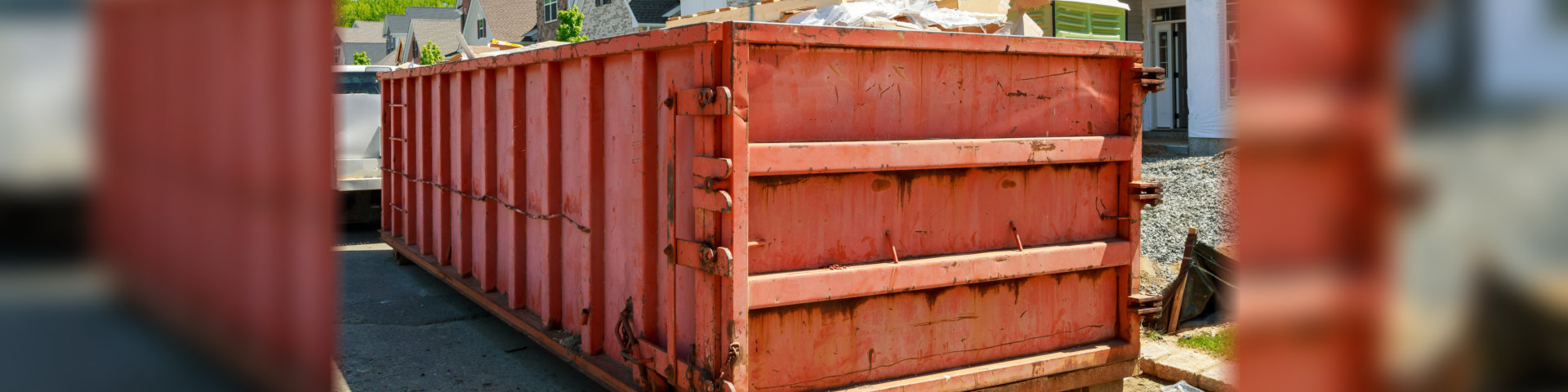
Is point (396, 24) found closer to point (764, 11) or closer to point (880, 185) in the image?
point (764, 11)

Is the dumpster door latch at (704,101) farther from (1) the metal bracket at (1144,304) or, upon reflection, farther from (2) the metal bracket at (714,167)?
(1) the metal bracket at (1144,304)

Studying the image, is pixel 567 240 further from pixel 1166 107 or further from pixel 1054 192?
pixel 1166 107

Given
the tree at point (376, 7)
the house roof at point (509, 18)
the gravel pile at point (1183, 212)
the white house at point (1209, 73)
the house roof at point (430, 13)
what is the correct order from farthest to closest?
the tree at point (376, 7), the house roof at point (430, 13), the house roof at point (509, 18), the white house at point (1209, 73), the gravel pile at point (1183, 212)

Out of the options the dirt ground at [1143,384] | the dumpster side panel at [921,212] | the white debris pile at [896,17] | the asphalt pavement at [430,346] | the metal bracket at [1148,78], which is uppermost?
the white debris pile at [896,17]

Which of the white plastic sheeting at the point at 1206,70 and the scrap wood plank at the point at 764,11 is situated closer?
the scrap wood plank at the point at 764,11

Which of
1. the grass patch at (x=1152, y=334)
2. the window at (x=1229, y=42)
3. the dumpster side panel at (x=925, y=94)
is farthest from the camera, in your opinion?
the window at (x=1229, y=42)

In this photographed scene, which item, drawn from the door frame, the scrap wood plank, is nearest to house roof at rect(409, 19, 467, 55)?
the door frame

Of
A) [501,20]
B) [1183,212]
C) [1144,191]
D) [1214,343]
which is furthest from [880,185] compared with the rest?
[501,20]

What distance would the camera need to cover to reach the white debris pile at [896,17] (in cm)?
530

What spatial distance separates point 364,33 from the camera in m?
67.4

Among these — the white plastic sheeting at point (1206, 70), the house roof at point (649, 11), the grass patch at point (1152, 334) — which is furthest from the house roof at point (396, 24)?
the grass patch at point (1152, 334)

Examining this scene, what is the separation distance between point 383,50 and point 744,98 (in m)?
65.7

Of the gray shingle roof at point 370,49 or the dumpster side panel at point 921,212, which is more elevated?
the gray shingle roof at point 370,49

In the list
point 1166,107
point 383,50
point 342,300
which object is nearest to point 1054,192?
point 342,300
